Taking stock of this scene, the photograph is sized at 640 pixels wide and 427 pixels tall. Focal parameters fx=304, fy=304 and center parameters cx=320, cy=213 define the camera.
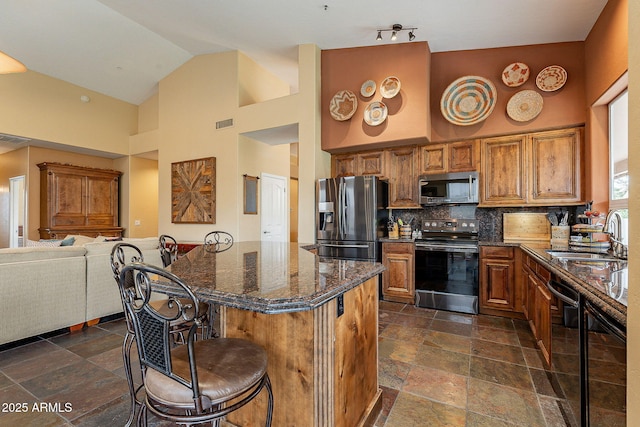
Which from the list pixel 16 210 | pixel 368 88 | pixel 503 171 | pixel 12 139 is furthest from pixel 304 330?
pixel 16 210

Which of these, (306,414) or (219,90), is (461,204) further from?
(219,90)

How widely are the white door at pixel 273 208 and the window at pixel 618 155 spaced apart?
4.86 meters

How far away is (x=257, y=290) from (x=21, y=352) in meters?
2.91

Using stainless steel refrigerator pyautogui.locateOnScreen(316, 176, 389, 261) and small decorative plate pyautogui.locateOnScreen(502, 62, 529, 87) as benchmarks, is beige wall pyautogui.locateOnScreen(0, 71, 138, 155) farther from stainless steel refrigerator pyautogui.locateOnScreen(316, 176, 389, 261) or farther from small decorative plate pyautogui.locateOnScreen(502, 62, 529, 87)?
small decorative plate pyautogui.locateOnScreen(502, 62, 529, 87)

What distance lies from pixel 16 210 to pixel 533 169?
970 cm

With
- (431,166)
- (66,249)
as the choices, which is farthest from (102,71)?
(431,166)

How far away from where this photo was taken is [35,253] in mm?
2805

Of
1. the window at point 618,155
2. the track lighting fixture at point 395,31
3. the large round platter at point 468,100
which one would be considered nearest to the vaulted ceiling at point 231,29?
the track lighting fixture at point 395,31

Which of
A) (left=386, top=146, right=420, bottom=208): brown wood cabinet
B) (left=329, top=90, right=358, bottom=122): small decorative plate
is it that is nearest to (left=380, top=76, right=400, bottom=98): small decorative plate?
(left=329, top=90, right=358, bottom=122): small decorative plate

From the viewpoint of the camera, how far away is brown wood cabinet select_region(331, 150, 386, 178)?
4.49 metres

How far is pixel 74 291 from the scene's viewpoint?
3.05 meters

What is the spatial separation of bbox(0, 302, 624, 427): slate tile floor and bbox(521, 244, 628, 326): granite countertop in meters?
0.80

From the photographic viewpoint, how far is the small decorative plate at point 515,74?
3.66 metres

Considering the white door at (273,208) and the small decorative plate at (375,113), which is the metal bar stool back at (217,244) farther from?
the small decorative plate at (375,113)
